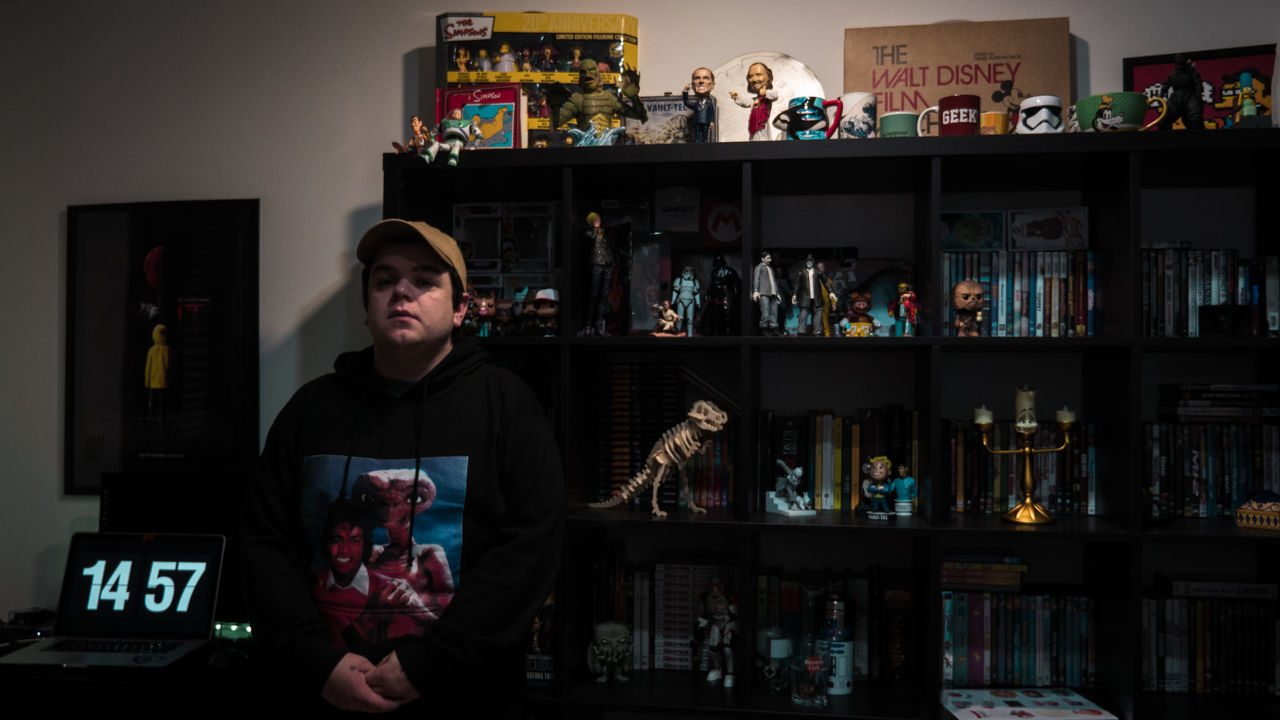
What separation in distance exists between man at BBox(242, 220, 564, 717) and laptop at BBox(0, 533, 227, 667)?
1.87 feet

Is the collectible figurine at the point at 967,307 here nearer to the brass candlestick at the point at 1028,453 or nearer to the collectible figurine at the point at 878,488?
the brass candlestick at the point at 1028,453

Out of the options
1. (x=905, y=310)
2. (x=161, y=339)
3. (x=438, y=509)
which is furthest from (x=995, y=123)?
(x=161, y=339)

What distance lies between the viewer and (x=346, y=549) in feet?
5.25

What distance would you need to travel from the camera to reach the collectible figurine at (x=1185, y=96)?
177 cm

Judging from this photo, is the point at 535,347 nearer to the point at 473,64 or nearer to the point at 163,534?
the point at 473,64

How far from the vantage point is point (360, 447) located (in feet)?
5.34

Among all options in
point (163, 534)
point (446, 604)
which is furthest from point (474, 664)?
point (163, 534)

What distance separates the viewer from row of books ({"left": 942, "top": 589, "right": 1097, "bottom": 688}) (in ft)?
6.26

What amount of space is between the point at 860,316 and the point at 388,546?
121 cm

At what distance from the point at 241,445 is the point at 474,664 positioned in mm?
1231

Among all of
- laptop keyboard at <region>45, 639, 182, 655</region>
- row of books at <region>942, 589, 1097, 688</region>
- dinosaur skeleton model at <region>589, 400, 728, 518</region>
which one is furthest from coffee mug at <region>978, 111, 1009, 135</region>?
laptop keyboard at <region>45, 639, 182, 655</region>

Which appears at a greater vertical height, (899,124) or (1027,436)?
(899,124)

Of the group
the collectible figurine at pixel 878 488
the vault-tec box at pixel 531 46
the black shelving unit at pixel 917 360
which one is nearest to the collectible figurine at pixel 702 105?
the black shelving unit at pixel 917 360

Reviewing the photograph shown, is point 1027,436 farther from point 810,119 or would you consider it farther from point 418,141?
point 418,141
